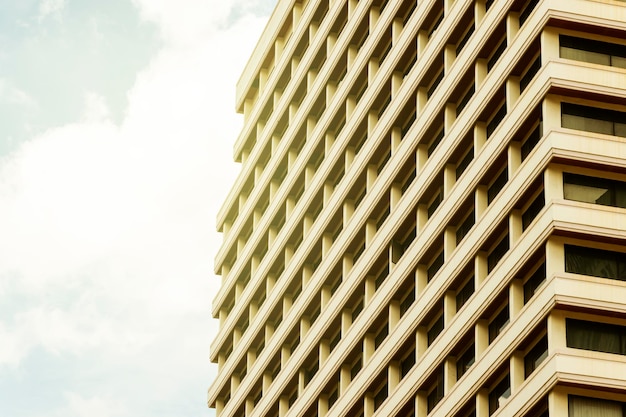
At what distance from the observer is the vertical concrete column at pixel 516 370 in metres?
56.3

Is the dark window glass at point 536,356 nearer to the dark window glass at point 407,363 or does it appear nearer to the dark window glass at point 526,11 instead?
the dark window glass at point 407,363

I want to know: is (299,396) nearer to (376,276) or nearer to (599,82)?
(376,276)

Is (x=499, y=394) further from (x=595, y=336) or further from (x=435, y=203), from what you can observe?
(x=435, y=203)

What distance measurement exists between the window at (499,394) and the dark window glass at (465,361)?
270 cm

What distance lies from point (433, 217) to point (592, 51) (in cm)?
1014

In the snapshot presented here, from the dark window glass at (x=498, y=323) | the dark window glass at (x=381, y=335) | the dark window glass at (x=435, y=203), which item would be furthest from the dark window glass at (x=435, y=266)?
the dark window glass at (x=498, y=323)

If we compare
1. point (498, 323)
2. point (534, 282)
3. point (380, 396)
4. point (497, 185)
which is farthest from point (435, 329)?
point (534, 282)

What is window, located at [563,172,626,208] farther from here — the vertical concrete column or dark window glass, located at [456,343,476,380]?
dark window glass, located at [456,343,476,380]

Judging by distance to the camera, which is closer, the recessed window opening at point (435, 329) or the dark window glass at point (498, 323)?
the dark window glass at point (498, 323)

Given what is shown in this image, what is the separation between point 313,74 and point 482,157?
27.3 metres

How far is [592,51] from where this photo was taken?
2403 inches

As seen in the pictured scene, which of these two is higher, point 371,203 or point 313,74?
point 313,74

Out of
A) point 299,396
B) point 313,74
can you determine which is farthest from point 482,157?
point 313,74

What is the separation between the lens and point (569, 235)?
56.3 m
